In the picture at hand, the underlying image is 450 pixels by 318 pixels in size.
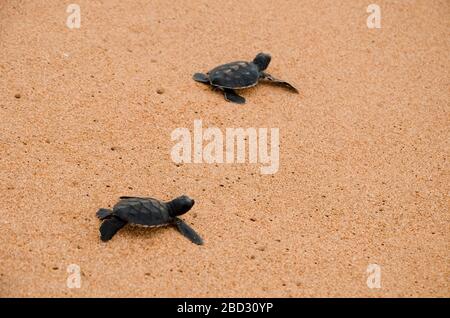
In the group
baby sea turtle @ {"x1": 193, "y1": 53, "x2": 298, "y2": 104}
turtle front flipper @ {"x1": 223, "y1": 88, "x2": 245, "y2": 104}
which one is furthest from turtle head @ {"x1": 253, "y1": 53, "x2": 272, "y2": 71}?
turtle front flipper @ {"x1": 223, "y1": 88, "x2": 245, "y2": 104}

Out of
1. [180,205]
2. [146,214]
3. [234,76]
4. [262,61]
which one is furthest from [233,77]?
[146,214]

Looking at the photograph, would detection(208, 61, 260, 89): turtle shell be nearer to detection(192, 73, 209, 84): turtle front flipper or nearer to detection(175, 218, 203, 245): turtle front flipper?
detection(192, 73, 209, 84): turtle front flipper

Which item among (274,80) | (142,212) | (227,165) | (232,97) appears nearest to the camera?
(142,212)

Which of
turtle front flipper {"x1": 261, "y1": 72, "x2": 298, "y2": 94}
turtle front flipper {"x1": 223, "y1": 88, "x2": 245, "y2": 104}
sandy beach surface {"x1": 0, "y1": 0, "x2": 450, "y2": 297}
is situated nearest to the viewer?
sandy beach surface {"x1": 0, "y1": 0, "x2": 450, "y2": 297}

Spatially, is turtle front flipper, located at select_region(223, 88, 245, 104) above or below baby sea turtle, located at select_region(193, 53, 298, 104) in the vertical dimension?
below

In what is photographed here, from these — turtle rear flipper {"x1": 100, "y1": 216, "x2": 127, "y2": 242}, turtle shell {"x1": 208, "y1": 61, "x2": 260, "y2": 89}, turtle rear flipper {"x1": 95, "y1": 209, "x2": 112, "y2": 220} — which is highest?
turtle shell {"x1": 208, "y1": 61, "x2": 260, "y2": 89}

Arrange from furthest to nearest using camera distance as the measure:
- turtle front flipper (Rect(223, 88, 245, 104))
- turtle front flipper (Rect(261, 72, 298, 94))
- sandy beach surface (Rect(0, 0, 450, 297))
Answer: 1. turtle front flipper (Rect(261, 72, 298, 94))
2. turtle front flipper (Rect(223, 88, 245, 104))
3. sandy beach surface (Rect(0, 0, 450, 297))

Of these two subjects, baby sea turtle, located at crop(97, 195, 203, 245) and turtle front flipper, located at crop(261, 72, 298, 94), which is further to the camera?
turtle front flipper, located at crop(261, 72, 298, 94)

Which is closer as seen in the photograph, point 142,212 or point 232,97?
point 142,212

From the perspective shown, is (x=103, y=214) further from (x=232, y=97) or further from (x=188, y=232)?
(x=232, y=97)
